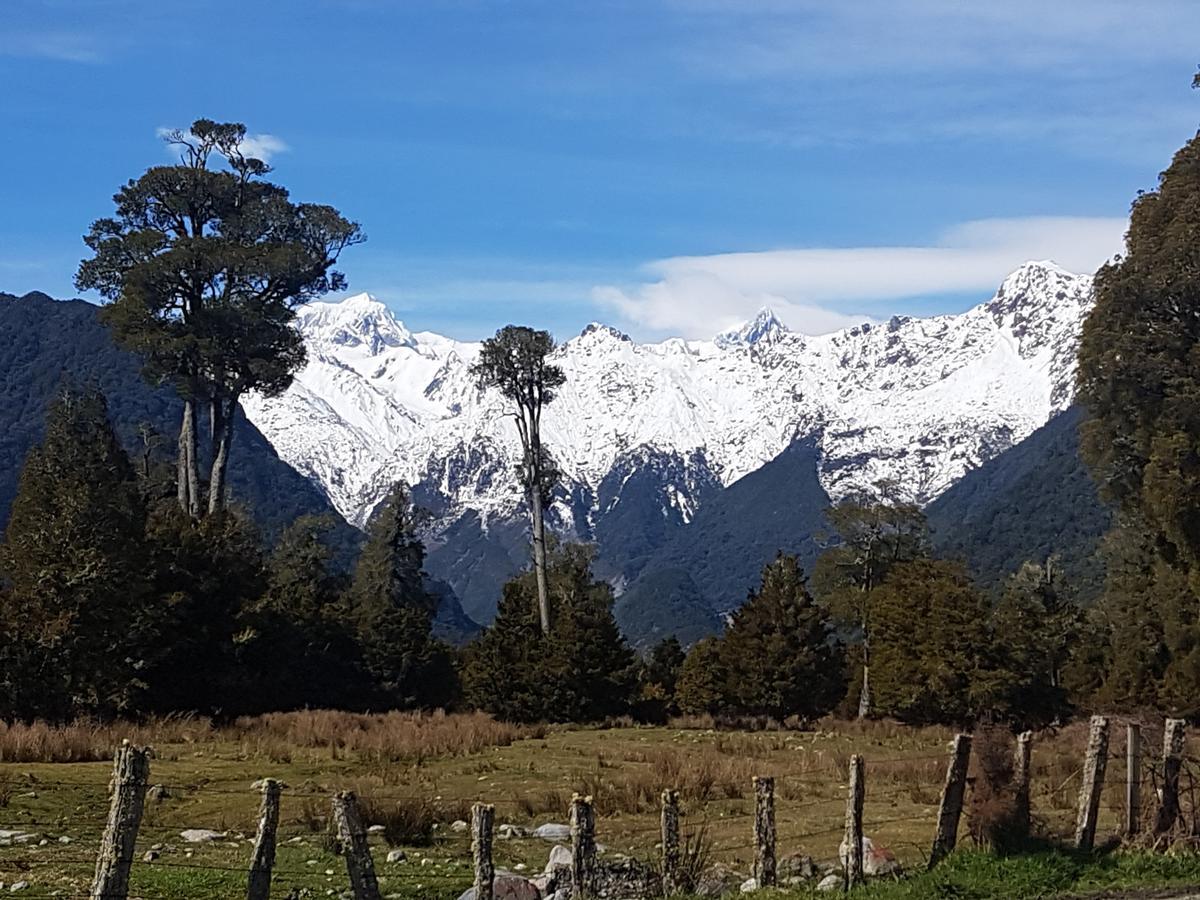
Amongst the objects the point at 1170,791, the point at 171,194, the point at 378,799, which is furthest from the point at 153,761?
the point at 171,194

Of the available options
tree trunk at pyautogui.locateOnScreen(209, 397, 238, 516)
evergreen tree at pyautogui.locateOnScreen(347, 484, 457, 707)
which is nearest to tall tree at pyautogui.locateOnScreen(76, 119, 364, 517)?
tree trunk at pyautogui.locateOnScreen(209, 397, 238, 516)

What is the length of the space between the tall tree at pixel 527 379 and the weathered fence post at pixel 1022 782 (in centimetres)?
3713

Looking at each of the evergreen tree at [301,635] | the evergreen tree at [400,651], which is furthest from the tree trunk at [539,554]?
the evergreen tree at [301,635]

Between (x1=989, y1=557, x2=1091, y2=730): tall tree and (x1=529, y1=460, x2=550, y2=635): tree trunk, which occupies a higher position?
(x1=529, y1=460, x2=550, y2=635): tree trunk

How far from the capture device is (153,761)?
21188mm

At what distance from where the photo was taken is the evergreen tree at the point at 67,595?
25.8 m

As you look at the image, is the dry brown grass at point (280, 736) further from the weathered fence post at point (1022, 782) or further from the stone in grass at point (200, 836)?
the weathered fence post at point (1022, 782)

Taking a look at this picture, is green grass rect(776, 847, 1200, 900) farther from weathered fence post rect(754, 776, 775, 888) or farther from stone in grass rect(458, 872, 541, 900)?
stone in grass rect(458, 872, 541, 900)

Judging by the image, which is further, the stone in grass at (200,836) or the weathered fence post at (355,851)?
the stone in grass at (200,836)

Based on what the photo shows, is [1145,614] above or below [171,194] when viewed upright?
below

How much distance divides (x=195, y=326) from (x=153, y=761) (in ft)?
68.3

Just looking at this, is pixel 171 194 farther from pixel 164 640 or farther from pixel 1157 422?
pixel 1157 422

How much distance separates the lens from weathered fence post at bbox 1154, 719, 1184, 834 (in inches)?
508

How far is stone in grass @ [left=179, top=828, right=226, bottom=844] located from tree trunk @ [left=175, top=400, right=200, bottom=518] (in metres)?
26.4
